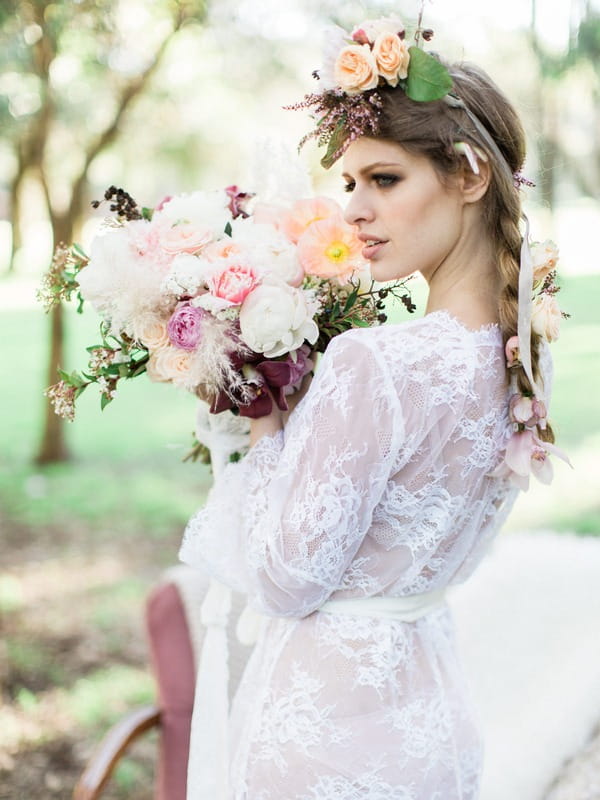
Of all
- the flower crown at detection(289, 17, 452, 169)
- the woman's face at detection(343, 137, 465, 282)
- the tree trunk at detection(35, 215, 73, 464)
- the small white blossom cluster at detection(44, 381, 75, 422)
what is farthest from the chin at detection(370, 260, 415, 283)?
the tree trunk at detection(35, 215, 73, 464)

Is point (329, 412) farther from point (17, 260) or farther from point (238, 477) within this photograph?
point (17, 260)

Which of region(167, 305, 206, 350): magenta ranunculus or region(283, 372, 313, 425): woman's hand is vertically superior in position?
region(167, 305, 206, 350): magenta ranunculus

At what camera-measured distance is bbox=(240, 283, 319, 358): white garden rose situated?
154 centimetres

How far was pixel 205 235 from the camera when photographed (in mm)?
1664

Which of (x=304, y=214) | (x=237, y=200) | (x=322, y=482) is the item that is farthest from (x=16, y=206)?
(x=322, y=482)

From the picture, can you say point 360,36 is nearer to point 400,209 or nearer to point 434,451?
point 400,209

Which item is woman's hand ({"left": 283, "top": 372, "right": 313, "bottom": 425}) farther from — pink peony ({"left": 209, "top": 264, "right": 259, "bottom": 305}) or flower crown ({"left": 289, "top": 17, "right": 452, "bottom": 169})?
flower crown ({"left": 289, "top": 17, "right": 452, "bottom": 169})

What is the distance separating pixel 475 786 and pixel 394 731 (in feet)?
1.01

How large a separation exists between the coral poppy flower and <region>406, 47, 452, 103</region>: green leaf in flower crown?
32cm

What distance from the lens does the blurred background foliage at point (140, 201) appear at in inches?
78.3

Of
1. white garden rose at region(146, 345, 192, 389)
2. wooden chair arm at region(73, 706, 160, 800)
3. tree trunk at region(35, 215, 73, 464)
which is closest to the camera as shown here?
white garden rose at region(146, 345, 192, 389)

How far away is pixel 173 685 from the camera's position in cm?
269

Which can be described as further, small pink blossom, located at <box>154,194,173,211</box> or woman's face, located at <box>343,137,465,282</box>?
small pink blossom, located at <box>154,194,173,211</box>

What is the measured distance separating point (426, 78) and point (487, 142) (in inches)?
6.0
